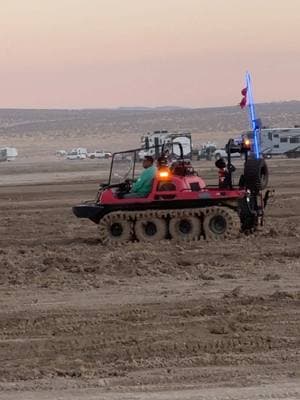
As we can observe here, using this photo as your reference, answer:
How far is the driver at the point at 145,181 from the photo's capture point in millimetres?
17188

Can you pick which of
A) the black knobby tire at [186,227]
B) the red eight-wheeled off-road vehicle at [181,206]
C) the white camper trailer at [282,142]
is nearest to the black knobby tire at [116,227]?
the red eight-wheeled off-road vehicle at [181,206]

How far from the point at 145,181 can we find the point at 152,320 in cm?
748

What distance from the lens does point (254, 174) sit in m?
17.4

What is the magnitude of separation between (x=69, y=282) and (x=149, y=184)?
4.93 m

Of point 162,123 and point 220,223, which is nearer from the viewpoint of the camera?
point 220,223

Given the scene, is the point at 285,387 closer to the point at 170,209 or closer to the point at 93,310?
the point at 93,310

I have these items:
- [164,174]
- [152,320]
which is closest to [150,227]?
[164,174]

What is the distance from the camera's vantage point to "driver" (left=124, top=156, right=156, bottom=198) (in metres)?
17.2

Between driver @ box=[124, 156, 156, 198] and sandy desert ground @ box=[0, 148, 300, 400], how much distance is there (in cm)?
120

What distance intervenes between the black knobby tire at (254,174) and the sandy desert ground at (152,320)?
0.96 meters

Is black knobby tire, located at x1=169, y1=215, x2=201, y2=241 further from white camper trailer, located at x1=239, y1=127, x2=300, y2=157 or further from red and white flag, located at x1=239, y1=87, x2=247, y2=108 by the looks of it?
white camper trailer, located at x1=239, y1=127, x2=300, y2=157

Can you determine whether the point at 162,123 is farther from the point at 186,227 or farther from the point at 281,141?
the point at 186,227

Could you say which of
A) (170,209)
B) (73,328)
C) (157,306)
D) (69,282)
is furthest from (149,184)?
(73,328)

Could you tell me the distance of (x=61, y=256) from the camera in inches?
601
